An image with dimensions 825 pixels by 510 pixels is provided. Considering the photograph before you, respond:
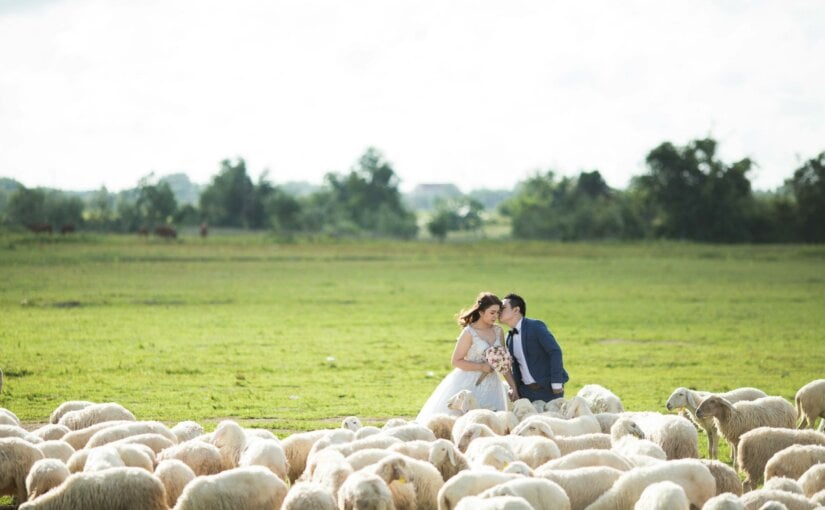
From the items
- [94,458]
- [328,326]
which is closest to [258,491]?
[94,458]

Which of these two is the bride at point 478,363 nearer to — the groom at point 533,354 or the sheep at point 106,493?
the groom at point 533,354

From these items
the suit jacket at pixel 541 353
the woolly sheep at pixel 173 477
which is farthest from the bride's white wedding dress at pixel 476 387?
the woolly sheep at pixel 173 477

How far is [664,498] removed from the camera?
8.18 m

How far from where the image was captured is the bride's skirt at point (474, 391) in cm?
1340

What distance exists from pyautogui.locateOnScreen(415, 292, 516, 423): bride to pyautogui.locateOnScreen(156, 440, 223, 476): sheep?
11.3 ft

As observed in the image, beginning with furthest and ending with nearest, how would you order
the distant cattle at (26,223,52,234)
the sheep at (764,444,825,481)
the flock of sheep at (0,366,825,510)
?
the distant cattle at (26,223,52,234), the sheep at (764,444,825,481), the flock of sheep at (0,366,825,510)

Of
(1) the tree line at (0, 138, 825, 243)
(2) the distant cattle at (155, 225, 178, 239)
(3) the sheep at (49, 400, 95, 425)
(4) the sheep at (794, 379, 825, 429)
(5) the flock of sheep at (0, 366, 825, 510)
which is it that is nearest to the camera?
(5) the flock of sheep at (0, 366, 825, 510)

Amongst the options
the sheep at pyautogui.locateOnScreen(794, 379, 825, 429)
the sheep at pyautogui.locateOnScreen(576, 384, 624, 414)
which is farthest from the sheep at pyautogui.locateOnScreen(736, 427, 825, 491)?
the sheep at pyautogui.locateOnScreen(794, 379, 825, 429)

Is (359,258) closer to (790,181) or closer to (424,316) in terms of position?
(424,316)

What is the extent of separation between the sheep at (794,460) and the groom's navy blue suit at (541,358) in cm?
338

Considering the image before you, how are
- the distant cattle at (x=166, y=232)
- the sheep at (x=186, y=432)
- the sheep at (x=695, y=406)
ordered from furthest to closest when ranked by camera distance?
1. the distant cattle at (x=166, y=232)
2. the sheep at (x=695, y=406)
3. the sheep at (x=186, y=432)

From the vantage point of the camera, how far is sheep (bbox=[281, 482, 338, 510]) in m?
8.56

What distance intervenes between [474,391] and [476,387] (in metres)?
0.06

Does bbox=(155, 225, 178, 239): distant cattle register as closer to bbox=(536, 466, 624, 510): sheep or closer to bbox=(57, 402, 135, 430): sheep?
bbox=(57, 402, 135, 430): sheep
